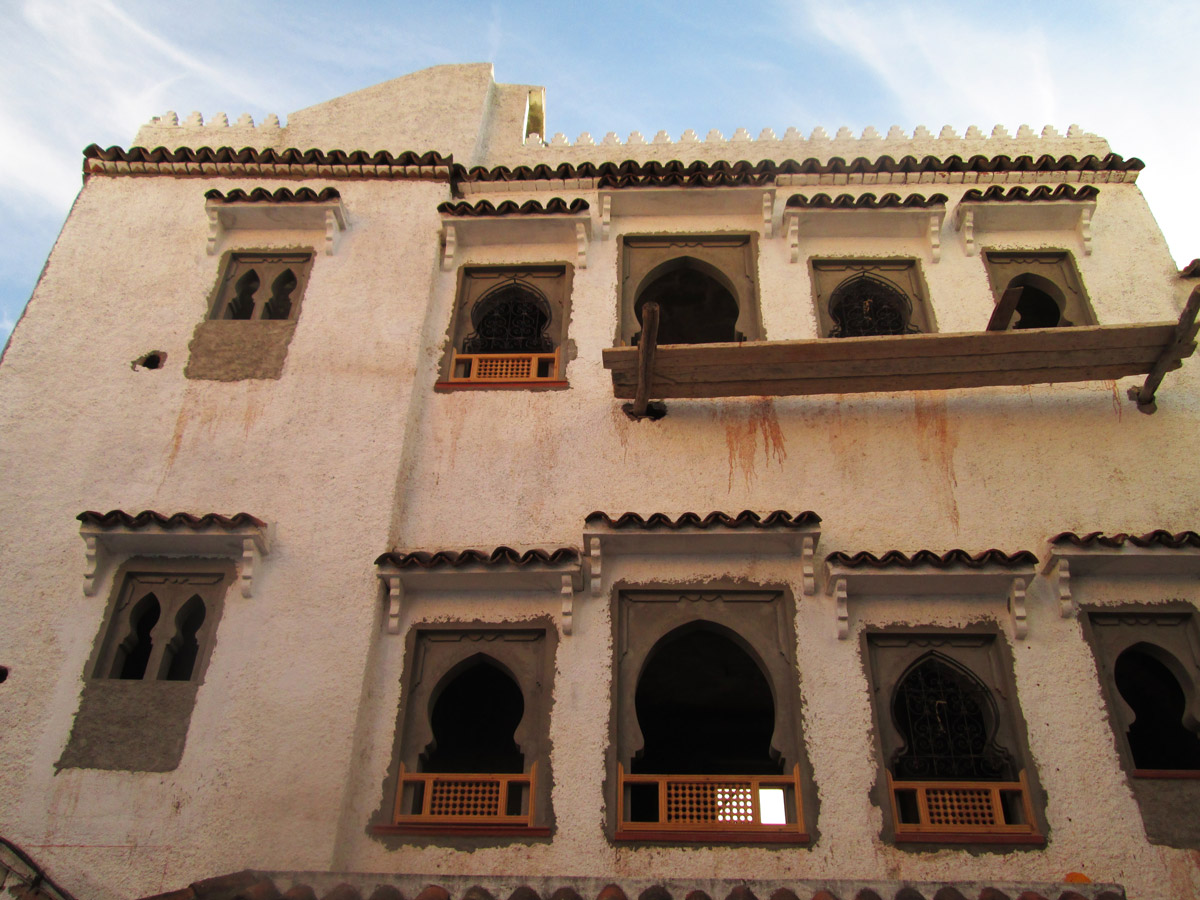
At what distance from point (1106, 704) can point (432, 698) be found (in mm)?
5227

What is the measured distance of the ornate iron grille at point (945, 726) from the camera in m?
7.69

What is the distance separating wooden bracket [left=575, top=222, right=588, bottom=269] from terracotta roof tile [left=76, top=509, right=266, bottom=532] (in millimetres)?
4327

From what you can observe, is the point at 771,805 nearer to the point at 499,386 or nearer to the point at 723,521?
the point at 723,521

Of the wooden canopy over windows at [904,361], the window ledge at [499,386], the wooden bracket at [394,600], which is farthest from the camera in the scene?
the window ledge at [499,386]

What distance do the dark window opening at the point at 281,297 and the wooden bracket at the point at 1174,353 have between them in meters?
8.38

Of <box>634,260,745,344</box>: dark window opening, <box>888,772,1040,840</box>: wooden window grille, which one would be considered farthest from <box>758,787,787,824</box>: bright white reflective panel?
<box>634,260,745,344</box>: dark window opening

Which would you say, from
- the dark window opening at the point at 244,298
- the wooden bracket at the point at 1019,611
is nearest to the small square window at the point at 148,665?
the dark window opening at the point at 244,298

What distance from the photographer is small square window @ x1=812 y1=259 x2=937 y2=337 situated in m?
10.3

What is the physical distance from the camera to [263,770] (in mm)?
7578

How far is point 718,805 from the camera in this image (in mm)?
7496

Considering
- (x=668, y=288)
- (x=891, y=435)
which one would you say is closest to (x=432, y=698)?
(x=891, y=435)

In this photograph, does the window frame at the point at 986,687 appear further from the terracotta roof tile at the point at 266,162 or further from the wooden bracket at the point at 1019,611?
the terracotta roof tile at the point at 266,162

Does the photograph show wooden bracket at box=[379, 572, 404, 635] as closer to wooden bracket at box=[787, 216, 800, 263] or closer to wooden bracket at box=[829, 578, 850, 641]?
wooden bracket at box=[829, 578, 850, 641]

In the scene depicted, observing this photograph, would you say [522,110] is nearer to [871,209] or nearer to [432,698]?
[871,209]
